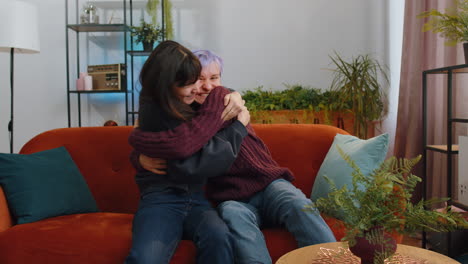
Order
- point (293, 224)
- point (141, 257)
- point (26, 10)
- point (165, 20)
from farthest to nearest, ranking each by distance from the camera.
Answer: point (165, 20), point (26, 10), point (293, 224), point (141, 257)

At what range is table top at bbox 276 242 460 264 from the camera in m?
1.04

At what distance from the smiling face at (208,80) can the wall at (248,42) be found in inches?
99.6

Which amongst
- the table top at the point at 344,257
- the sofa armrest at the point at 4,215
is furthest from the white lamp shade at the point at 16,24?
the table top at the point at 344,257

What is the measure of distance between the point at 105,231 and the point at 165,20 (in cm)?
304

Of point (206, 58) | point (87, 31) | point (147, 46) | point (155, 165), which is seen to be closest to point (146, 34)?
point (147, 46)

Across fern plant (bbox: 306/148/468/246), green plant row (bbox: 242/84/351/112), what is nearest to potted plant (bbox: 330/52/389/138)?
green plant row (bbox: 242/84/351/112)

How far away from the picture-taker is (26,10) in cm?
302

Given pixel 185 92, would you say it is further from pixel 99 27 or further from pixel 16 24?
pixel 99 27

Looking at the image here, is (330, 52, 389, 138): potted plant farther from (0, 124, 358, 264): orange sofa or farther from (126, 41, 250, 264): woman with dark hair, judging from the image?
(126, 41, 250, 264): woman with dark hair

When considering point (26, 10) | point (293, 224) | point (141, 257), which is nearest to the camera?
point (141, 257)

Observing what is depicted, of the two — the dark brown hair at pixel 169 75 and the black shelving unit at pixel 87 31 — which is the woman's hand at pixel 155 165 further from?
the black shelving unit at pixel 87 31

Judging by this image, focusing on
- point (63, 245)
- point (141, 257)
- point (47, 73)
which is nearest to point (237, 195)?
point (141, 257)

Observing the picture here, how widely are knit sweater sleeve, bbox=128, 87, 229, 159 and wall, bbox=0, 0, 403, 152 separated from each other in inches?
112

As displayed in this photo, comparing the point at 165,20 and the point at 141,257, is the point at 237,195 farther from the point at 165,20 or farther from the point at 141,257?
the point at 165,20
